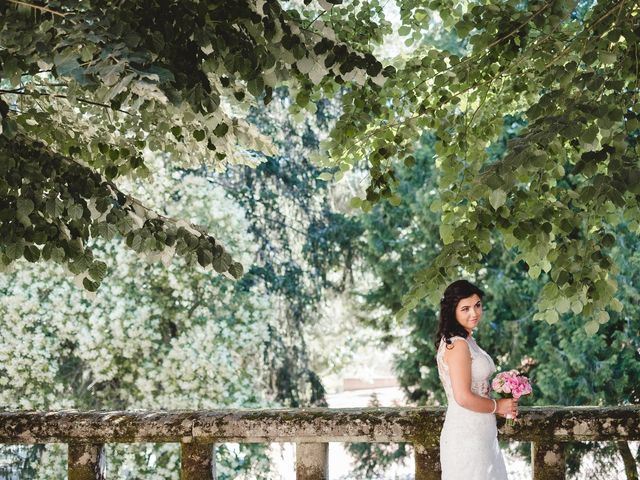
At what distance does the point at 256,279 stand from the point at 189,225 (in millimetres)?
7945

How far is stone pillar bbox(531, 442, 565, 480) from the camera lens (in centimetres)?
373

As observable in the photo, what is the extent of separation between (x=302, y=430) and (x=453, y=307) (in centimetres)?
94

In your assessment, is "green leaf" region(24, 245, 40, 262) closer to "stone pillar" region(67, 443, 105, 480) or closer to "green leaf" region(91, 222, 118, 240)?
"green leaf" region(91, 222, 118, 240)

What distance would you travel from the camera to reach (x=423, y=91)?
15.8 ft

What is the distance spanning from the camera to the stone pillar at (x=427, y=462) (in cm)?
386

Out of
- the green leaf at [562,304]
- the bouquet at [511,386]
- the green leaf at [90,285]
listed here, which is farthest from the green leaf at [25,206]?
the green leaf at [562,304]

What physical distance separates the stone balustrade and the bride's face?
1.42 ft

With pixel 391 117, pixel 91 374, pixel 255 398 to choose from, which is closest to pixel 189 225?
pixel 391 117

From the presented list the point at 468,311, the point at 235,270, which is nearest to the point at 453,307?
the point at 468,311

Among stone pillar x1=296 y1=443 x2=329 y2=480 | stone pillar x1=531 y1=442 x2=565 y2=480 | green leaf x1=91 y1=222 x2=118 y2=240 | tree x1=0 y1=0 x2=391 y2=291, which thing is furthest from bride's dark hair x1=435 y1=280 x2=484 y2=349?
green leaf x1=91 y1=222 x2=118 y2=240

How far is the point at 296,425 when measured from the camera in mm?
3900

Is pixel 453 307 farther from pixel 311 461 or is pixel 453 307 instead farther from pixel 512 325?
pixel 512 325

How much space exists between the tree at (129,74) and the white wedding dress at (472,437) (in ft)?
3.85

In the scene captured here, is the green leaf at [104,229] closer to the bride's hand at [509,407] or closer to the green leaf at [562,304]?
the bride's hand at [509,407]
